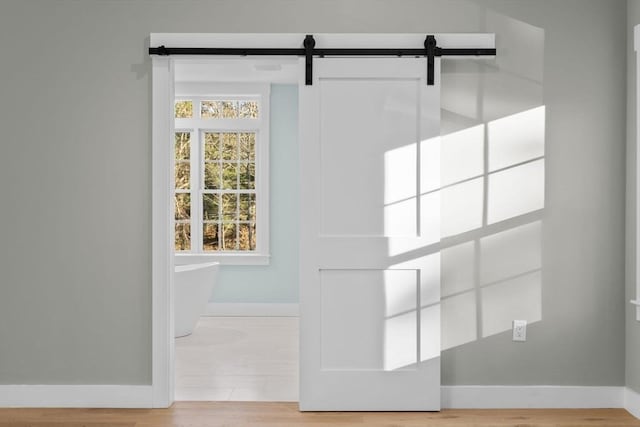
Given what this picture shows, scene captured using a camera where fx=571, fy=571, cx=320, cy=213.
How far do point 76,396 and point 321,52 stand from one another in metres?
2.46

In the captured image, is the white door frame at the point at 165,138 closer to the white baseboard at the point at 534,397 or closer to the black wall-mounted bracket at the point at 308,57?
the black wall-mounted bracket at the point at 308,57

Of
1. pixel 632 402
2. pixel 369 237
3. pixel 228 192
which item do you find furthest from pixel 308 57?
pixel 228 192

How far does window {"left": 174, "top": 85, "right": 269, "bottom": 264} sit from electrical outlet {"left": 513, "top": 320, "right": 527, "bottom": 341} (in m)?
3.60

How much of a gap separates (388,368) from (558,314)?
1.05m

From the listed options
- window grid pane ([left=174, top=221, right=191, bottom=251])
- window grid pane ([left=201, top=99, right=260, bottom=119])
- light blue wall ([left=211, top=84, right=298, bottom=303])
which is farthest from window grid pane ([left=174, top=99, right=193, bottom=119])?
window grid pane ([left=174, top=221, right=191, bottom=251])

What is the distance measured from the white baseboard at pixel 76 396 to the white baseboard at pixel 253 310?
2.99m

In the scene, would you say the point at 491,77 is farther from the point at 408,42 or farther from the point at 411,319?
the point at 411,319

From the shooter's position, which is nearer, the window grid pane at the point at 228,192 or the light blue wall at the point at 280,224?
the light blue wall at the point at 280,224

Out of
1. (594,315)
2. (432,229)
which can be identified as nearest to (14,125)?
(432,229)

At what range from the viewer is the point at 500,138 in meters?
3.32

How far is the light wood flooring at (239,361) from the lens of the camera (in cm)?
365

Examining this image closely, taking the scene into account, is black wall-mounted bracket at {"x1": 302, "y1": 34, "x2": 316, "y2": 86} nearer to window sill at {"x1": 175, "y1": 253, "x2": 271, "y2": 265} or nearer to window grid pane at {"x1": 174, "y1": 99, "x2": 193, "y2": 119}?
window sill at {"x1": 175, "y1": 253, "x2": 271, "y2": 265}

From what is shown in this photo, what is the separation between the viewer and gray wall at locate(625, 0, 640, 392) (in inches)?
127

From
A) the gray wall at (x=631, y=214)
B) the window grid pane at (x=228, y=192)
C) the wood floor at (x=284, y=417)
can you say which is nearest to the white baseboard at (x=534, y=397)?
the wood floor at (x=284, y=417)
